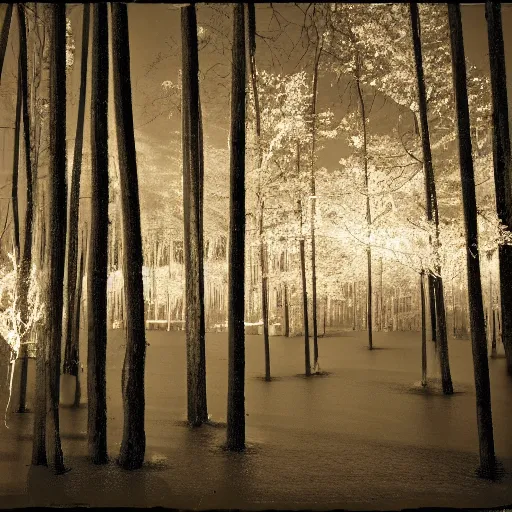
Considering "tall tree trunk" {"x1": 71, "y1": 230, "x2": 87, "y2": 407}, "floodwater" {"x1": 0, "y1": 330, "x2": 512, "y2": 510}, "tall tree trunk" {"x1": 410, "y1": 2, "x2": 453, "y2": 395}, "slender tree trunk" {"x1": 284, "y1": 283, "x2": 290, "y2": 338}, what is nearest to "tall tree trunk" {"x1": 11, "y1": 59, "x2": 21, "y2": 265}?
"tall tree trunk" {"x1": 71, "y1": 230, "x2": 87, "y2": 407}

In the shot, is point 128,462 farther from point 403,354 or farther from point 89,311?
point 403,354

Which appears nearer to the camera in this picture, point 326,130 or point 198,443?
point 198,443

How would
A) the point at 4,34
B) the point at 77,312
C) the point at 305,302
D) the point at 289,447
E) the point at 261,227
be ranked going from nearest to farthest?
the point at 289,447 < the point at 4,34 < the point at 77,312 < the point at 261,227 < the point at 305,302

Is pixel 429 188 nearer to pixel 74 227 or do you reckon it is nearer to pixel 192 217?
pixel 192 217

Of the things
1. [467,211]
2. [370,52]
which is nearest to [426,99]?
[370,52]

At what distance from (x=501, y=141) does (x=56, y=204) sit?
3711 mm

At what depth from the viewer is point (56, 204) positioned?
15.3ft

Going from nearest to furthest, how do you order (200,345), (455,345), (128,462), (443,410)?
(128,462) → (443,410) → (200,345) → (455,345)

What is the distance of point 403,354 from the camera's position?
20.6 feet

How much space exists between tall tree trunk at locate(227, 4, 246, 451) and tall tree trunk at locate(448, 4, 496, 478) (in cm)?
178

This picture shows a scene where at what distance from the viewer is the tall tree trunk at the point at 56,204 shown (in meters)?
4.63

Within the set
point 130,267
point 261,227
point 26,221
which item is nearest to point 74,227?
point 26,221

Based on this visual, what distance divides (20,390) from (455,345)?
4.48 meters

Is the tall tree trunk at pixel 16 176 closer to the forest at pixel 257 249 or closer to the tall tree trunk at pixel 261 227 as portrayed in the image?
the forest at pixel 257 249
